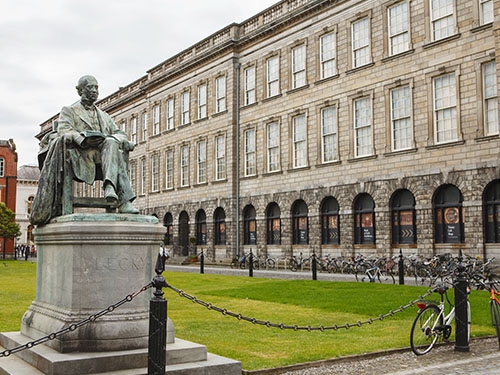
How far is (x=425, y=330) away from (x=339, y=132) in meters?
22.3

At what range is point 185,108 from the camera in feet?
149

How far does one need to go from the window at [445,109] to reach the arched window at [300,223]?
9362 mm

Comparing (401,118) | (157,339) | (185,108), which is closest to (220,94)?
(185,108)

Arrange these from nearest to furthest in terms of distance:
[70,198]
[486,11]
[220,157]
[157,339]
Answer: [157,339]
[70,198]
[486,11]
[220,157]

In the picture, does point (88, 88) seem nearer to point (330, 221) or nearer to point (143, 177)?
point (330, 221)

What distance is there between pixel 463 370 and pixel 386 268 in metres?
18.7

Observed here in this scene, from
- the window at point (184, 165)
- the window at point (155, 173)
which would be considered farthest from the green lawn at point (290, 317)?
the window at point (155, 173)

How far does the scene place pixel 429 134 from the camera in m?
26.3

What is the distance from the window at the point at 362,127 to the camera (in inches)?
1159

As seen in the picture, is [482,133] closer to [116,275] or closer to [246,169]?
[246,169]

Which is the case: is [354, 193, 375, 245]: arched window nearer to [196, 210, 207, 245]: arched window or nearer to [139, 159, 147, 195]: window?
[196, 210, 207, 245]: arched window

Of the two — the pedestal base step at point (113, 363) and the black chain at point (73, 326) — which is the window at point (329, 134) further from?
the black chain at point (73, 326)

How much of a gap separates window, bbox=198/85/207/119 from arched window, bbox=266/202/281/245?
33.0 feet

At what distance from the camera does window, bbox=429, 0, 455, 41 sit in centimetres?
2588
